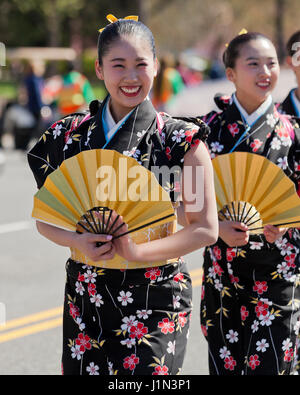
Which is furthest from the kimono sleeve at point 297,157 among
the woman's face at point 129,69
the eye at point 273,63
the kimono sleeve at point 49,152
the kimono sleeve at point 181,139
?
the kimono sleeve at point 49,152

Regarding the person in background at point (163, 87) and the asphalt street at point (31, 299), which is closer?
the asphalt street at point (31, 299)

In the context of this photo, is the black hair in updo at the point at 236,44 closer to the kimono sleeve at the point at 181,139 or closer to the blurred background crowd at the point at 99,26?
the kimono sleeve at the point at 181,139

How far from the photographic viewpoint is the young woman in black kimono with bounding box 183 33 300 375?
322 cm

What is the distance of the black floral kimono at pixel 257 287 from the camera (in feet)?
10.6

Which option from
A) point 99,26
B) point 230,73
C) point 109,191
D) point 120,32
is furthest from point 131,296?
point 99,26

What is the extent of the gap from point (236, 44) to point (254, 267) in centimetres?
101

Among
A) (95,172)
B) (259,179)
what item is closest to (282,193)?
(259,179)

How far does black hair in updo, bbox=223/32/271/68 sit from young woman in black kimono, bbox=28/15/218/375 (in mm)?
948

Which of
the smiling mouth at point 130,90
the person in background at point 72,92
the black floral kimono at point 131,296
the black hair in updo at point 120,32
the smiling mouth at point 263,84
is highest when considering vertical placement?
the person in background at point 72,92

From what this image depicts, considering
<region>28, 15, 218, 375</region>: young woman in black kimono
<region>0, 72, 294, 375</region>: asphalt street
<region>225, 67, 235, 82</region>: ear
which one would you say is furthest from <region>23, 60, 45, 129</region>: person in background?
<region>28, 15, 218, 375</region>: young woman in black kimono

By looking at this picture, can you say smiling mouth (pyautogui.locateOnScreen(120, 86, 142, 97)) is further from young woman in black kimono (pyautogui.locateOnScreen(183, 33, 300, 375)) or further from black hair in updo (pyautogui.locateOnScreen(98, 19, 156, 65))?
young woman in black kimono (pyautogui.locateOnScreen(183, 33, 300, 375))

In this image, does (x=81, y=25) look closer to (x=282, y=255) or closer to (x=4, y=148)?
(x=4, y=148)

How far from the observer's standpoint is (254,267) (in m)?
3.24

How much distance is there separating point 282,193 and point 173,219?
68 centimetres
